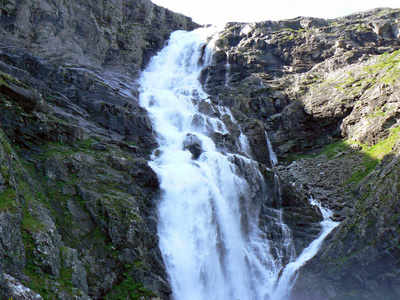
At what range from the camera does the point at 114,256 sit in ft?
46.4

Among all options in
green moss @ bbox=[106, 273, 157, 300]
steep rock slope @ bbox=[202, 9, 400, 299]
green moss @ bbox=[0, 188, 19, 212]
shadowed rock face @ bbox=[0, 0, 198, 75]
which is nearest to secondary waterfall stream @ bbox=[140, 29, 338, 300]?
green moss @ bbox=[106, 273, 157, 300]

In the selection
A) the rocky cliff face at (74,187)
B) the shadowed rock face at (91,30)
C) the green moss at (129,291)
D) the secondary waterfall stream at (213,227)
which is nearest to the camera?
the rocky cliff face at (74,187)

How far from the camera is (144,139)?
26125 millimetres

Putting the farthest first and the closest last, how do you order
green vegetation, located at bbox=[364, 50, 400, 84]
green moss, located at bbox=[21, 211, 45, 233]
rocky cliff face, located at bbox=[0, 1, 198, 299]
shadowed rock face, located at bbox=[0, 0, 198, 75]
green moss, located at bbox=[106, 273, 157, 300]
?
green vegetation, located at bbox=[364, 50, 400, 84], shadowed rock face, located at bbox=[0, 0, 198, 75], green moss, located at bbox=[106, 273, 157, 300], green moss, located at bbox=[21, 211, 45, 233], rocky cliff face, located at bbox=[0, 1, 198, 299]

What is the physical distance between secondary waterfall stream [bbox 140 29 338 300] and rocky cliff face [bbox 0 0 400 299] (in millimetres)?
987

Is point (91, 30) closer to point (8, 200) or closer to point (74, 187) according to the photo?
point (74, 187)

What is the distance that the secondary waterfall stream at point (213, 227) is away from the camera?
17594 mm

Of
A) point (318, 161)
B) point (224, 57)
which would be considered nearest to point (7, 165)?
point (318, 161)

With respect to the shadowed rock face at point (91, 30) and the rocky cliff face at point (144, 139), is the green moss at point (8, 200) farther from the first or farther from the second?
the shadowed rock face at point (91, 30)

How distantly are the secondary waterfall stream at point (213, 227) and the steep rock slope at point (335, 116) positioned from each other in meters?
2.97

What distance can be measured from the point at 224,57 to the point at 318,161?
26.0 metres

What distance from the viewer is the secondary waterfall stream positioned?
17.6 m

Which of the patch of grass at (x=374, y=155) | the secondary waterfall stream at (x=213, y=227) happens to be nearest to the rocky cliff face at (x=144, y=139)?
the patch of grass at (x=374, y=155)

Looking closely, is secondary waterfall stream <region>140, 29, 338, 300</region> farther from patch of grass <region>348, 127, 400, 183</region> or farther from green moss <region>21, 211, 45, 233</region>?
patch of grass <region>348, 127, 400, 183</region>
